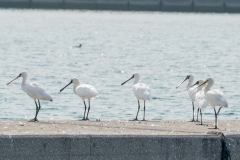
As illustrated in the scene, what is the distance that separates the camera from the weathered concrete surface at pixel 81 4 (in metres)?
127

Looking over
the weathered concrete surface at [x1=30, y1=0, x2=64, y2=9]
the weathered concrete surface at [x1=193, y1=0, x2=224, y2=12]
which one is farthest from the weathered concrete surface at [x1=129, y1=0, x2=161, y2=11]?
the weathered concrete surface at [x1=30, y1=0, x2=64, y2=9]

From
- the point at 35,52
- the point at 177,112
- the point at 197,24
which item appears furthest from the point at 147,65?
the point at 197,24

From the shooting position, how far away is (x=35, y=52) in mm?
65062

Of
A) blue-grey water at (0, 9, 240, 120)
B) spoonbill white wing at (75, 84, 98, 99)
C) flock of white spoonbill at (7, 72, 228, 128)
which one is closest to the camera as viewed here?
flock of white spoonbill at (7, 72, 228, 128)

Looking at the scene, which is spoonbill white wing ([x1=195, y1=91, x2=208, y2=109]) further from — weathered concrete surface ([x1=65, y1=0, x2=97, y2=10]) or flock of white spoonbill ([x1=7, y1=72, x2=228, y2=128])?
weathered concrete surface ([x1=65, y1=0, x2=97, y2=10])

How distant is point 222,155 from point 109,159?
1.88 m

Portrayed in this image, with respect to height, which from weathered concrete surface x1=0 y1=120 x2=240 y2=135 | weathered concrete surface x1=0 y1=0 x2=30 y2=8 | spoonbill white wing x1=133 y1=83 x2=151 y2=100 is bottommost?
weathered concrete surface x1=0 y1=0 x2=30 y2=8

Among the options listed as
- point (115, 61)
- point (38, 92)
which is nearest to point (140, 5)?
point (115, 61)

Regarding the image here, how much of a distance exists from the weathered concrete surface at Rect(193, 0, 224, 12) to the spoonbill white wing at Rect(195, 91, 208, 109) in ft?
346

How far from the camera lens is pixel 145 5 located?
13062cm

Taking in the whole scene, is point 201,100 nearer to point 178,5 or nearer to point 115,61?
point 115,61

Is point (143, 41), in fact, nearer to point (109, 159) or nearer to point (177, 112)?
point (177, 112)

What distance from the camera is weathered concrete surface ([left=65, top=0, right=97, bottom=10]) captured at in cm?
12731

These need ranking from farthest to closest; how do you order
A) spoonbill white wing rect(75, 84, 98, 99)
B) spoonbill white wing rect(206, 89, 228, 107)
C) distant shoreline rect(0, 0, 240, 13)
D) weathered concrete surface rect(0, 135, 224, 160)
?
distant shoreline rect(0, 0, 240, 13) → spoonbill white wing rect(75, 84, 98, 99) → spoonbill white wing rect(206, 89, 228, 107) → weathered concrete surface rect(0, 135, 224, 160)
